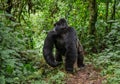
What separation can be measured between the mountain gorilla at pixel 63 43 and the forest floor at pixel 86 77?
213 mm

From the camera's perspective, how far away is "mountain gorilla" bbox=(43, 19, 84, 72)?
5.66m

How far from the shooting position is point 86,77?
5449mm

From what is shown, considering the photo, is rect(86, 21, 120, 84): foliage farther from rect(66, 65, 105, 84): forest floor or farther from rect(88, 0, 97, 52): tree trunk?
rect(88, 0, 97, 52): tree trunk

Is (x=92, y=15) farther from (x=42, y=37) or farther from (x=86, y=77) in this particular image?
(x=86, y=77)

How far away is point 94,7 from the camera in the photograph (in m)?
8.13

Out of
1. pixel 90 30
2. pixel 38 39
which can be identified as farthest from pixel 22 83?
pixel 38 39

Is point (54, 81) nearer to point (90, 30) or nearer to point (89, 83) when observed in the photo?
point (89, 83)

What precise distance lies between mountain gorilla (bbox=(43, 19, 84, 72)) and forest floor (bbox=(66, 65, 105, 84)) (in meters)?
0.21

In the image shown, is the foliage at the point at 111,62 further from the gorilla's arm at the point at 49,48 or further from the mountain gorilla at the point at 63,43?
the gorilla's arm at the point at 49,48

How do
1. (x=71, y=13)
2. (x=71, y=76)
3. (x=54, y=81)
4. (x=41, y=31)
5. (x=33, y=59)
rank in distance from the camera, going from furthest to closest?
(x=71, y=13), (x=41, y=31), (x=33, y=59), (x=71, y=76), (x=54, y=81)

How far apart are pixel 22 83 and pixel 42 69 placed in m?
1.06

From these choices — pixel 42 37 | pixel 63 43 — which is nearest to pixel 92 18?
pixel 42 37

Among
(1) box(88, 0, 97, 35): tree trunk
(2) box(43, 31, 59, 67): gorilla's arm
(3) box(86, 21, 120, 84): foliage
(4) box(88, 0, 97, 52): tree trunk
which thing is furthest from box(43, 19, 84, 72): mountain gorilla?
(1) box(88, 0, 97, 35): tree trunk

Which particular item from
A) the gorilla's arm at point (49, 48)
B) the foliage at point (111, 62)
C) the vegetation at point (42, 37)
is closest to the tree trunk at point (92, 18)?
the vegetation at point (42, 37)
